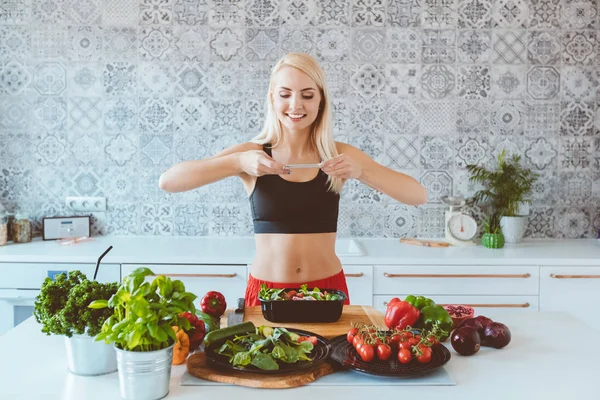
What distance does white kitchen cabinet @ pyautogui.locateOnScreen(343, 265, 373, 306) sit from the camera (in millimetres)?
2975

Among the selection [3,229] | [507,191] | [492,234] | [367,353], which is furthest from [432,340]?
[3,229]

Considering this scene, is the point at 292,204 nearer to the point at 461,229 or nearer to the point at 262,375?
the point at 262,375

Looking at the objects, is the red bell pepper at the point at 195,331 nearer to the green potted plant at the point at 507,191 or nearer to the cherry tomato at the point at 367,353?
the cherry tomato at the point at 367,353

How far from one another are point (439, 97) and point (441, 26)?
0.45m

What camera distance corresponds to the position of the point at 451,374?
1436 mm

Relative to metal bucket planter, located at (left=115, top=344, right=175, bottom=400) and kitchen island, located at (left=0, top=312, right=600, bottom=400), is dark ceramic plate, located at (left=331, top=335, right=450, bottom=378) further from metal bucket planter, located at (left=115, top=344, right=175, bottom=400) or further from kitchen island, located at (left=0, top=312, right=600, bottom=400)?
metal bucket planter, located at (left=115, top=344, right=175, bottom=400)

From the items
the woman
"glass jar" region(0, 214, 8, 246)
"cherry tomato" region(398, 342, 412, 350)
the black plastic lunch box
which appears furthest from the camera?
"glass jar" region(0, 214, 8, 246)

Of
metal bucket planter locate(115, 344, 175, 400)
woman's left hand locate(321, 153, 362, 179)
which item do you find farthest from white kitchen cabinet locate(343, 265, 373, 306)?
metal bucket planter locate(115, 344, 175, 400)

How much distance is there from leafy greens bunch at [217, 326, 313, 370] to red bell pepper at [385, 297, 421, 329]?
1.00 ft

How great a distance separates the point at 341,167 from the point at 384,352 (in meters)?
0.75

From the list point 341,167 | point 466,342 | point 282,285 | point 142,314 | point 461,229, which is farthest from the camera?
point 461,229

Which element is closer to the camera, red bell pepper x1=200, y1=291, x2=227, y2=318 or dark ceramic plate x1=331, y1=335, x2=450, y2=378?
dark ceramic plate x1=331, y1=335, x2=450, y2=378

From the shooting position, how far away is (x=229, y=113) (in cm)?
360

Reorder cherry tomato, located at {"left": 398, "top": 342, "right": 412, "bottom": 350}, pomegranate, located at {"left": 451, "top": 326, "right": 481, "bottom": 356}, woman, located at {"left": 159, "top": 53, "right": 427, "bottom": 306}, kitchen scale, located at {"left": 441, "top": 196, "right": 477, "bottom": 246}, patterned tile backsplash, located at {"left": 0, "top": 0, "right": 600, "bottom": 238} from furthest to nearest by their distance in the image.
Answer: patterned tile backsplash, located at {"left": 0, "top": 0, "right": 600, "bottom": 238}, kitchen scale, located at {"left": 441, "top": 196, "right": 477, "bottom": 246}, woman, located at {"left": 159, "top": 53, "right": 427, "bottom": 306}, pomegranate, located at {"left": 451, "top": 326, "right": 481, "bottom": 356}, cherry tomato, located at {"left": 398, "top": 342, "right": 412, "bottom": 350}
